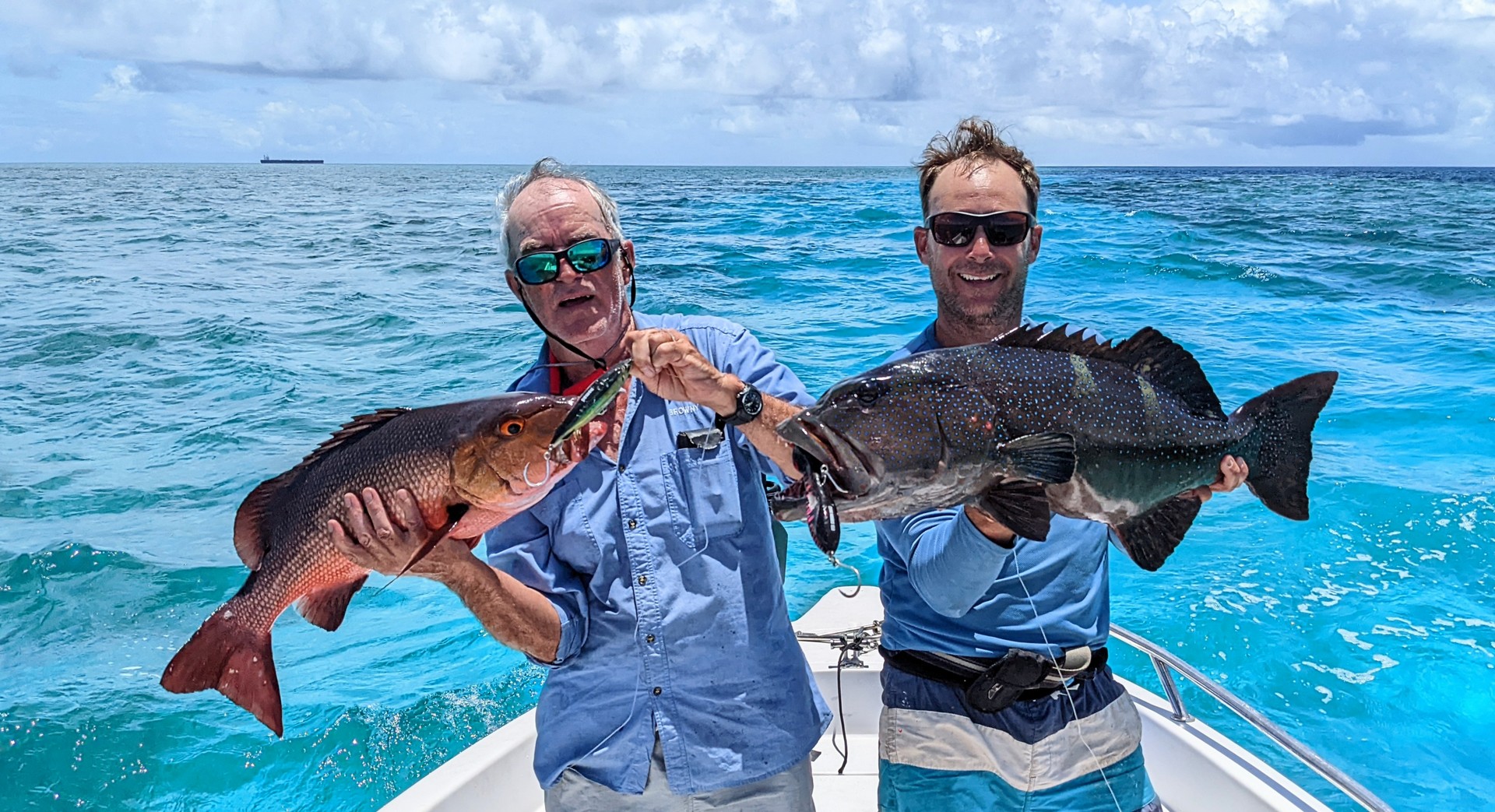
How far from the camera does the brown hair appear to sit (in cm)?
315

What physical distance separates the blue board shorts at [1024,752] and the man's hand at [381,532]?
1513 mm

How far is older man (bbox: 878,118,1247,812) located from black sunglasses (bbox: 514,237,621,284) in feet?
3.02

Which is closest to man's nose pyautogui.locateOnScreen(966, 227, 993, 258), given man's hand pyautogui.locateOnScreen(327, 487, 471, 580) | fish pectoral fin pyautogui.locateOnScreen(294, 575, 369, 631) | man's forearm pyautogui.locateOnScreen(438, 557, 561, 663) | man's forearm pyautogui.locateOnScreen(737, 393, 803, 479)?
man's forearm pyautogui.locateOnScreen(737, 393, 803, 479)

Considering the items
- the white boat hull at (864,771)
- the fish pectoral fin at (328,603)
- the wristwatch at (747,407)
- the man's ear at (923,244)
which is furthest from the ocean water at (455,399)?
the wristwatch at (747,407)

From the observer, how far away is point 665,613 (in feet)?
8.95

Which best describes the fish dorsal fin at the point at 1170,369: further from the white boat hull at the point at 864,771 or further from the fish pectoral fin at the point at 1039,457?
the white boat hull at the point at 864,771

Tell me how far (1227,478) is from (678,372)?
139cm

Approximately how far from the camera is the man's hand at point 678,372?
7.60 feet

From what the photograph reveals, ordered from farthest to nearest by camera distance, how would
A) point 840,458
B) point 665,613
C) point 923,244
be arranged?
1. point 923,244
2. point 665,613
3. point 840,458

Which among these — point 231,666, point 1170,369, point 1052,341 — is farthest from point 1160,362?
point 231,666

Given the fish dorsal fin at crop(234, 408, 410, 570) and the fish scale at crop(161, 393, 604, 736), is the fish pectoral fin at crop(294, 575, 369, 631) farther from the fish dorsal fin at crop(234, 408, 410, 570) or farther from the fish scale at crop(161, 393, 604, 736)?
the fish dorsal fin at crop(234, 408, 410, 570)

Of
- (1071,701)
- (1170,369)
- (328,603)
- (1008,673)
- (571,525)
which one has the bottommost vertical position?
(1071,701)

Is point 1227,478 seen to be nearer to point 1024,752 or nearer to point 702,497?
point 1024,752

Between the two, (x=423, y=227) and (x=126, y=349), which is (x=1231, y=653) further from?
(x=423, y=227)
